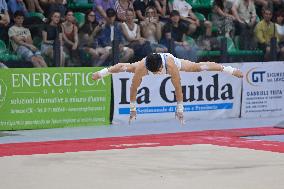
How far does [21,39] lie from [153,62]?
520cm

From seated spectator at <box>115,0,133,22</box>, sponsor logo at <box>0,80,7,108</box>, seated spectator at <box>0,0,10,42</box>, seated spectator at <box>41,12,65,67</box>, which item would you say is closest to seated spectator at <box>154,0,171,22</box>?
seated spectator at <box>115,0,133,22</box>

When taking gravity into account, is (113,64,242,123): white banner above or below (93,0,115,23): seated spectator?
below

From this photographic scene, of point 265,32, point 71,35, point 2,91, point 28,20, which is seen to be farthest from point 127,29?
point 265,32

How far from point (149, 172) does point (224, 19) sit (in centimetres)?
923

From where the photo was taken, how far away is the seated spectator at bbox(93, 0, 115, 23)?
51.9ft

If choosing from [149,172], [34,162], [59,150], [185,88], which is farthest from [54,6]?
[149,172]

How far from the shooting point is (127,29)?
51.9 feet

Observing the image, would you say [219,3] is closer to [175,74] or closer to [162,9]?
[162,9]

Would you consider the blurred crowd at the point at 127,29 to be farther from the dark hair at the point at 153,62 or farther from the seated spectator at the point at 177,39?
the dark hair at the point at 153,62

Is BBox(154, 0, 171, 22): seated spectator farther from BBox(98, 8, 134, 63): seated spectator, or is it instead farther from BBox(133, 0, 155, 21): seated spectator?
BBox(98, 8, 134, 63): seated spectator

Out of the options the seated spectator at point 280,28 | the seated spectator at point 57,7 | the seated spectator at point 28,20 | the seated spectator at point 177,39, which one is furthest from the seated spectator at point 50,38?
the seated spectator at point 280,28

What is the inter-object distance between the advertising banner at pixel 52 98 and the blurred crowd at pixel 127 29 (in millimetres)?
474

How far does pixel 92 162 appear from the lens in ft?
33.5

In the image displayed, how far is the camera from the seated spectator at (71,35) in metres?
15.1
